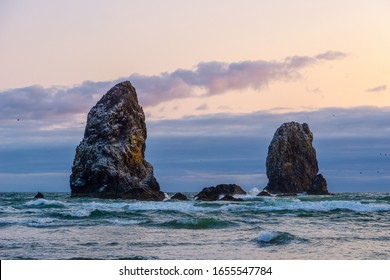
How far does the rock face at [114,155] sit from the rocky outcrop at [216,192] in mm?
4958

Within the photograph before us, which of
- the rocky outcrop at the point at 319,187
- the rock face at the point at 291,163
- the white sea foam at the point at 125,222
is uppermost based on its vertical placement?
the rock face at the point at 291,163

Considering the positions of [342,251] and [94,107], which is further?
[94,107]

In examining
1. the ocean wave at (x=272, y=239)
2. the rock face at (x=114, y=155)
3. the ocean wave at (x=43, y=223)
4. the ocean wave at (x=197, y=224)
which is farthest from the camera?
the rock face at (x=114, y=155)

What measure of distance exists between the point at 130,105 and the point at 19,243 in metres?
50.9

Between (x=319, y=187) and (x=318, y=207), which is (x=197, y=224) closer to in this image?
(x=318, y=207)

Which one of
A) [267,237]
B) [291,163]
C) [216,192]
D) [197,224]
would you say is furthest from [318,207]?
[291,163]

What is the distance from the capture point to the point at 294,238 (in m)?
22.7

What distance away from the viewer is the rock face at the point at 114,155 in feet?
215

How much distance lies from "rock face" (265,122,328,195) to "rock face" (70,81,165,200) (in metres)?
30.5

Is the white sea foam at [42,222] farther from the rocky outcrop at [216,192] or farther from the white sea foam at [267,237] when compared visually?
the rocky outcrop at [216,192]

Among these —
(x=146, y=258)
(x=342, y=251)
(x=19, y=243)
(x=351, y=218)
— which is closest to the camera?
(x=146, y=258)

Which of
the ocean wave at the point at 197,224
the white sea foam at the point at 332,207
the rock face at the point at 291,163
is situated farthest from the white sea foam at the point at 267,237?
the rock face at the point at 291,163
